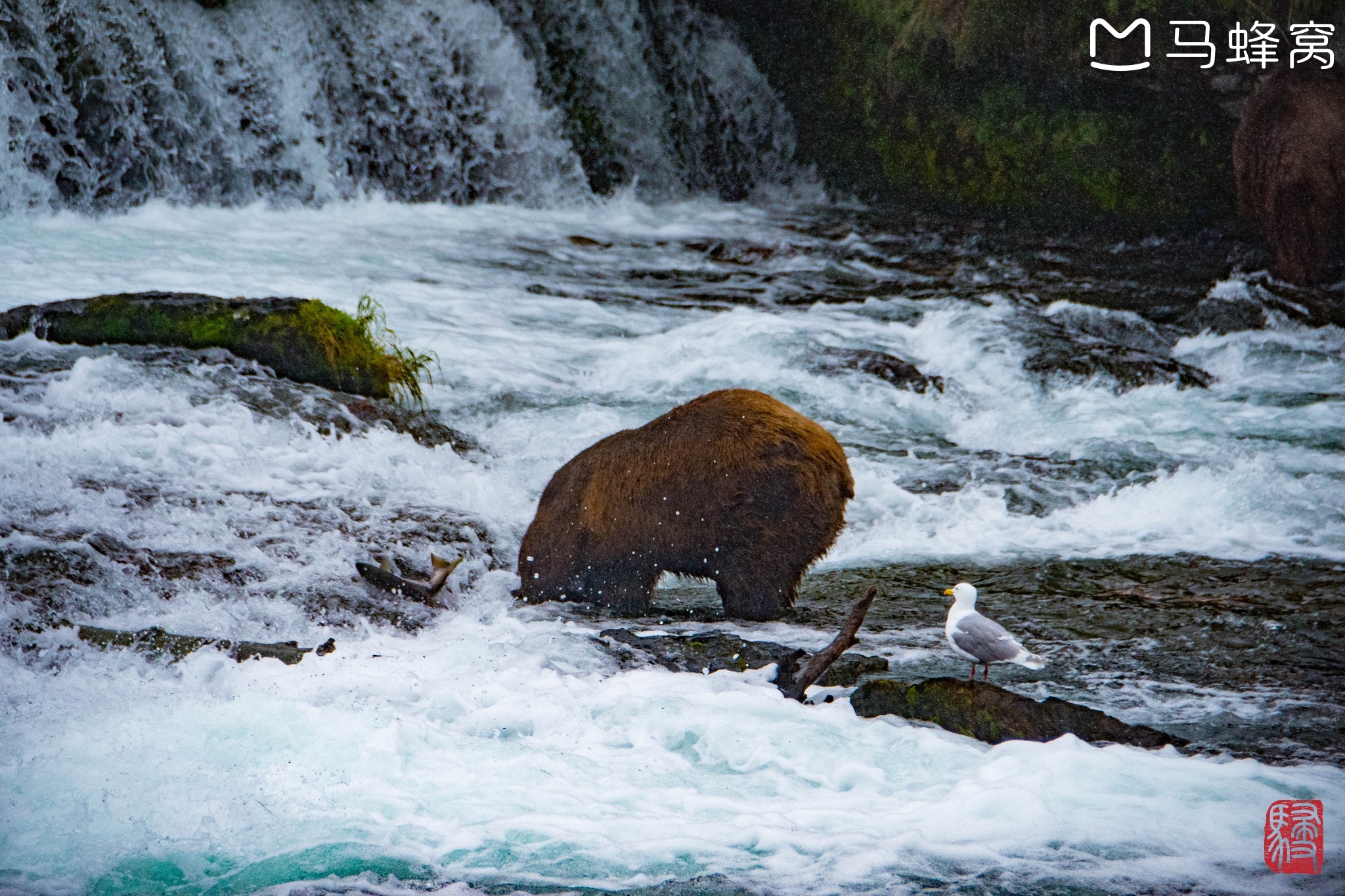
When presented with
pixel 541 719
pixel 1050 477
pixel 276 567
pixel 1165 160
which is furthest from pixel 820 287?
pixel 541 719

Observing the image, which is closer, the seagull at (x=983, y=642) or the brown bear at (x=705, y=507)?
the seagull at (x=983, y=642)

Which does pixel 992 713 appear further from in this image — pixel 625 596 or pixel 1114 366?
pixel 1114 366

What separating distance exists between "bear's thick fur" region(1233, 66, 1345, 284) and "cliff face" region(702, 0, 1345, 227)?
51cm

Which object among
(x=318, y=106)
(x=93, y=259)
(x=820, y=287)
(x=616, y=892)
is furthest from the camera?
(x=318, y=106)

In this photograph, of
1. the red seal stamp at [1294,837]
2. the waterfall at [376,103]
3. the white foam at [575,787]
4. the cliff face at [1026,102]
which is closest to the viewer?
the red seal stamp at [1294,837]

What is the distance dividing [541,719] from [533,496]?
10.4ft

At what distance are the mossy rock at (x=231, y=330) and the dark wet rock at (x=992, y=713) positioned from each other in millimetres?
4961

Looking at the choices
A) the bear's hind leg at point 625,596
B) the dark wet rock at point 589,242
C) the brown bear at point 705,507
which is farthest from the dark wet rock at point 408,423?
the dark wet rock at point 589,242

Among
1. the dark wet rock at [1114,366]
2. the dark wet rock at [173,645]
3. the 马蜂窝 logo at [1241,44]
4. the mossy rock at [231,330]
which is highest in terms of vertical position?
the 马蜂窝 logo at [1241,44]

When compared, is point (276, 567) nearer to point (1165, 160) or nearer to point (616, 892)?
point (616, 892)

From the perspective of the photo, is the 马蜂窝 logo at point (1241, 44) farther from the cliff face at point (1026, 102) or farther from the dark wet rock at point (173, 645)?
the dark wet rock at point (173, 645)

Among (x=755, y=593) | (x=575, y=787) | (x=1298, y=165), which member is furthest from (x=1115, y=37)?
(x=575, y=787)

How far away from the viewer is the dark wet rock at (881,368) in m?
10.1

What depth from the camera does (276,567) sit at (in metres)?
6.12
